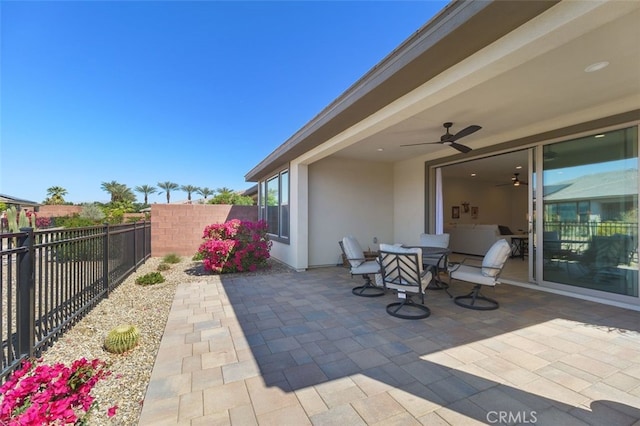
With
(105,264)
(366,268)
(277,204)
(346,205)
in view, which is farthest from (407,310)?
(277,204)

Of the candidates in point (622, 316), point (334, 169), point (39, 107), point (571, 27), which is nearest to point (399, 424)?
point (571, 27)

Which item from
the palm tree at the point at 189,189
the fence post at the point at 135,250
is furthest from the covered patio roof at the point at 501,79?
the palm tree at the point at 189,189

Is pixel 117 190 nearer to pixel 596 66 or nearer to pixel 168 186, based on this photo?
pixel 168 186

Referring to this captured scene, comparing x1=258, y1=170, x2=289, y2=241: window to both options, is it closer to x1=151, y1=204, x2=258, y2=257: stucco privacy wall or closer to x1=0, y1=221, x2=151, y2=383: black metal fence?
x1=151, y1=204, x2=258, y2=257: stucco privacy wall

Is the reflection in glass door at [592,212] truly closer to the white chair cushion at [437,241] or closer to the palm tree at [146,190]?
the white chair cushion at [437,241]

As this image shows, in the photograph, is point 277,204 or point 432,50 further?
point 277,204

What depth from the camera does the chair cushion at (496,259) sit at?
3.93 m

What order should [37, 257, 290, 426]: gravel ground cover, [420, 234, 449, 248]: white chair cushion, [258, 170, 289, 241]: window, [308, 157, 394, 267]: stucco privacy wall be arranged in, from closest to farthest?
[37, 257, 290, 426]: gravel ground cover, [420, 234, 449, 248]: white chair cushion, [308, 157, 394, 267]: stucco privacy wall, [258, 170, 289, 241]: window

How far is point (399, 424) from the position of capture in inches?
68.4

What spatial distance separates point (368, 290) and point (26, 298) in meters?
4.36

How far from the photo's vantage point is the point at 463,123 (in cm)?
480

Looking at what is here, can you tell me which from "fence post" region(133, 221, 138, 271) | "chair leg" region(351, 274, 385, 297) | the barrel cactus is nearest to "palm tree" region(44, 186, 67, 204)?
"fence post" region(133, 221, 138, 271)

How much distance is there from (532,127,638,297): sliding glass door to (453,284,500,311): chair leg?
173 centimetres

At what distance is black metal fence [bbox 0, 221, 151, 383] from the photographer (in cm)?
227
